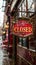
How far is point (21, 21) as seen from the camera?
10.5 m

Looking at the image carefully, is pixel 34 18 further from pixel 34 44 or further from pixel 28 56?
pixel 28 56

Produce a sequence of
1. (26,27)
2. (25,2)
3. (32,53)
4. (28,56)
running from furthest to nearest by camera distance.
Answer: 1. (25,2)
2. (28,56)
3. (32,53)
4. (26,27)

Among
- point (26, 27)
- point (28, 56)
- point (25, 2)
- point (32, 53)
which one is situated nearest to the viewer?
point (26, 27)

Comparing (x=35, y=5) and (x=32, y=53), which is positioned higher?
(x=35, y=5)

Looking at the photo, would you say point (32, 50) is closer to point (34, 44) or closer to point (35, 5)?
point (34, 44)

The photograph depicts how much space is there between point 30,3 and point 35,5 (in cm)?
159

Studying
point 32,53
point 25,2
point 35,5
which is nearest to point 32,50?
point 32,53

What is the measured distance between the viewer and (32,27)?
1060 centimetres

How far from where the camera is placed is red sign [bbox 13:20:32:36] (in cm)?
1032

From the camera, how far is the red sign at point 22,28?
1032cm

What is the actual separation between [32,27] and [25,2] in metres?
3.33

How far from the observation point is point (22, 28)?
10469 millimetres

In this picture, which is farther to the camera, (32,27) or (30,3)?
(30,3)

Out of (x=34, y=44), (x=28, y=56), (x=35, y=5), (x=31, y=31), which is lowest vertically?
(x=28, y=56)
